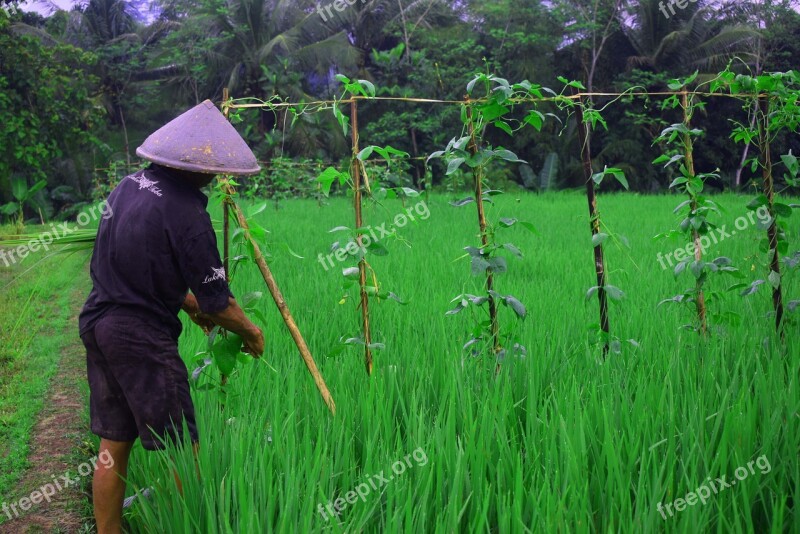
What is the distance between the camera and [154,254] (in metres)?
2.07

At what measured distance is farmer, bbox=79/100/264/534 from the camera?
6.81 ft

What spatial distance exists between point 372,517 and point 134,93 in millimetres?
23678

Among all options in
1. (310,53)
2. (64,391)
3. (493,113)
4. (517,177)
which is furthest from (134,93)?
(493,113)

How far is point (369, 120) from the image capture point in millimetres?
21516

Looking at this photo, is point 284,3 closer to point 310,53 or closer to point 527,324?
point 310,53
